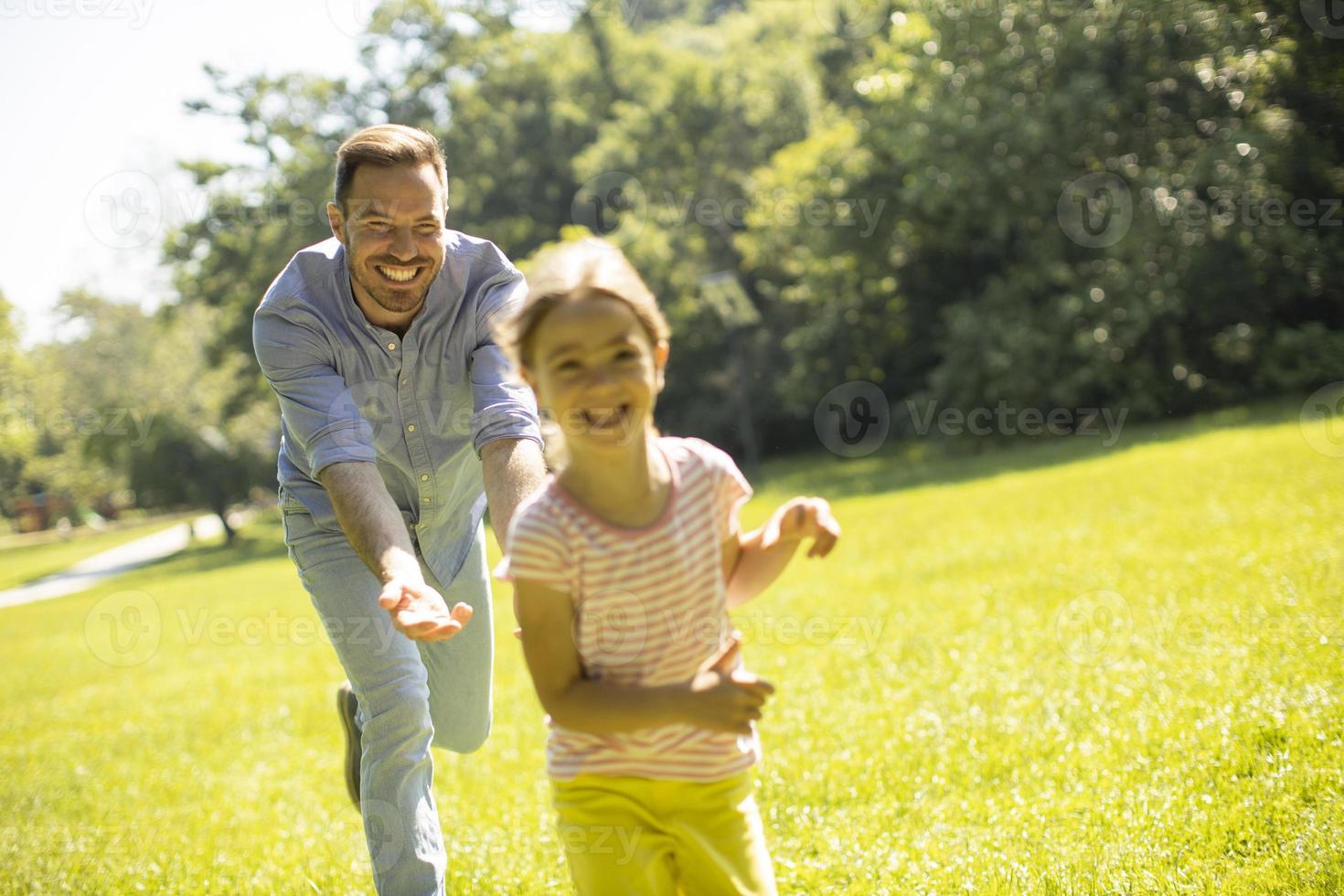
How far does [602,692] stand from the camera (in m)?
2.27

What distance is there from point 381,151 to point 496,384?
705 mm

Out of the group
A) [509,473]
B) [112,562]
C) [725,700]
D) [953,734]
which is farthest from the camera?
[112,562]

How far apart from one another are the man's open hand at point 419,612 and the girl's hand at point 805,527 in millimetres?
655

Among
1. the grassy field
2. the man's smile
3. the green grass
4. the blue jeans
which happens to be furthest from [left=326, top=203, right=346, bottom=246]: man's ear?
the green grass

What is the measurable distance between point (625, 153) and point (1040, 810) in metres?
29.1

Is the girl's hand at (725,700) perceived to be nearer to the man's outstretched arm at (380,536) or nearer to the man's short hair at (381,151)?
the man's outstretched arm at (380,536)

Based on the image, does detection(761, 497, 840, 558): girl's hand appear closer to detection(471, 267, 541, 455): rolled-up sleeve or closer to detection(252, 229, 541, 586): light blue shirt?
detection(471, 267, 541, 455): rolled-up sleeve

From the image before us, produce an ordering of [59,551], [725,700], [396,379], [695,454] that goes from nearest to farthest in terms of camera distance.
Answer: [725,700] → [695,454] → [396,379] → [59,551]

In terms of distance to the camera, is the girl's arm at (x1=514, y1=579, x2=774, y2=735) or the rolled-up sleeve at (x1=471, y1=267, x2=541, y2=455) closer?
the girl's arm at (x1=514, y1=579, x2=774, y2=735)

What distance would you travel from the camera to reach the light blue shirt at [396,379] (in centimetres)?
338

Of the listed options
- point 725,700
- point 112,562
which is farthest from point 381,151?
point 112,562

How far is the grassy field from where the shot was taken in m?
4.16

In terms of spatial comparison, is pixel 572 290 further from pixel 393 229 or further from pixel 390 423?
pixel 390 423

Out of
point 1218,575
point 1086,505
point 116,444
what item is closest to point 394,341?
point 1218,575
